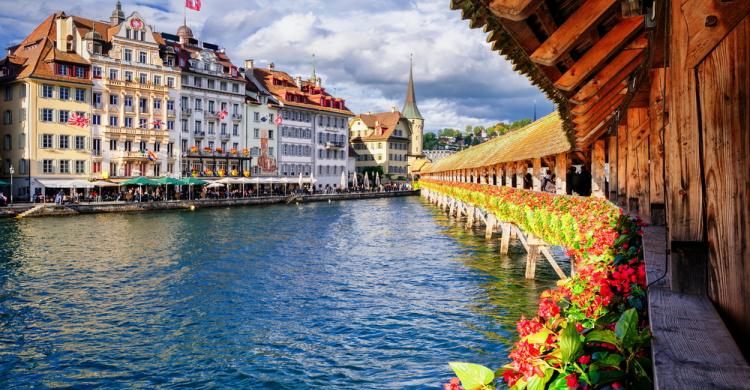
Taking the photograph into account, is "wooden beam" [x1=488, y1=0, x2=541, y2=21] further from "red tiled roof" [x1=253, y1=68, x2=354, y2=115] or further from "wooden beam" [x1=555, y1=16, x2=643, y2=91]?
"red tiled roof" [x1=253, y1=68, x2=354, y2=115]

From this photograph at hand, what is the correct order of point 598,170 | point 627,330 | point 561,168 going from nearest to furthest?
point 627,330, point 598,170, point 561,168

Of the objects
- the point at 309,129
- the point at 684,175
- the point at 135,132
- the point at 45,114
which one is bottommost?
the point at 684,175

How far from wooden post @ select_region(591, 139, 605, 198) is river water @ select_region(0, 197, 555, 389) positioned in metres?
2.74

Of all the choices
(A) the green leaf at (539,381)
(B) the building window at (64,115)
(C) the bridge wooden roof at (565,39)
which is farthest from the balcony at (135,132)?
(A) the green leaf at (539,381)

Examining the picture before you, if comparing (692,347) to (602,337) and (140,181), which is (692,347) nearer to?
(602,337)

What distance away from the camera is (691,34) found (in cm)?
276

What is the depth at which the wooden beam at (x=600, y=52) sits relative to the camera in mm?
5655

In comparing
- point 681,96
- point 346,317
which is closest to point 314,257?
point 346,317

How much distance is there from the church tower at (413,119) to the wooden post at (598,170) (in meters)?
91.7

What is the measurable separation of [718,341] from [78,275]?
763 inches

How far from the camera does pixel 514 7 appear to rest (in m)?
3.47

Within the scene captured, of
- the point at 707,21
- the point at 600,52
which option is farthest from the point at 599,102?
the point at 707,21

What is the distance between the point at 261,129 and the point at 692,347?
7093cm

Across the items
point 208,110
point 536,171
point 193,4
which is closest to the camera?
point 536,171
